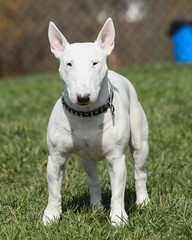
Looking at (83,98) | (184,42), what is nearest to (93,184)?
(83,98)

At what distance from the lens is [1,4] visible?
67.0ft

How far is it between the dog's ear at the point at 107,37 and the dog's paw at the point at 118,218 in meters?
1.22

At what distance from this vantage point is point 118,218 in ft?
11.5

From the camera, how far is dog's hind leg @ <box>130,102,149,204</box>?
3980 mm

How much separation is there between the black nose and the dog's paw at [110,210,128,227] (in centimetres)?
100

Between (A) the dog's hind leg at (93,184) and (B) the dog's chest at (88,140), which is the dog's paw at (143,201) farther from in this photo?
(B) the dog's chest at (88,140)

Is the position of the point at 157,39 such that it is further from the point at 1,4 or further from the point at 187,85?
the point at 187,85

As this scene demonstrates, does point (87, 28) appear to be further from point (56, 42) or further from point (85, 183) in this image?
point (56, 42)

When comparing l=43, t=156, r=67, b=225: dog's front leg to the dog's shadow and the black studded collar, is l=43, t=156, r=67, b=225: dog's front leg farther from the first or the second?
the black studded collar

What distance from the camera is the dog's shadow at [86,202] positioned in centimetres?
396

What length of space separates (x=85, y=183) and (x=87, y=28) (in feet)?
52.5

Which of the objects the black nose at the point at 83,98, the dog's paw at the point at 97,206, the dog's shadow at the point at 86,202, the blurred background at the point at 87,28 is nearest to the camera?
the black nose at the point at 83,98

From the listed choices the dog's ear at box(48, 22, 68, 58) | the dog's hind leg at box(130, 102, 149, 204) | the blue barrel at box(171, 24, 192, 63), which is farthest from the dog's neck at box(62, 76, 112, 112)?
the blue barrel at box(171, 24, 192, 63)

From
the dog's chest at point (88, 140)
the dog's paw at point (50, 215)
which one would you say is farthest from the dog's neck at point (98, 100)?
the dog's paw at point (50, 215)
